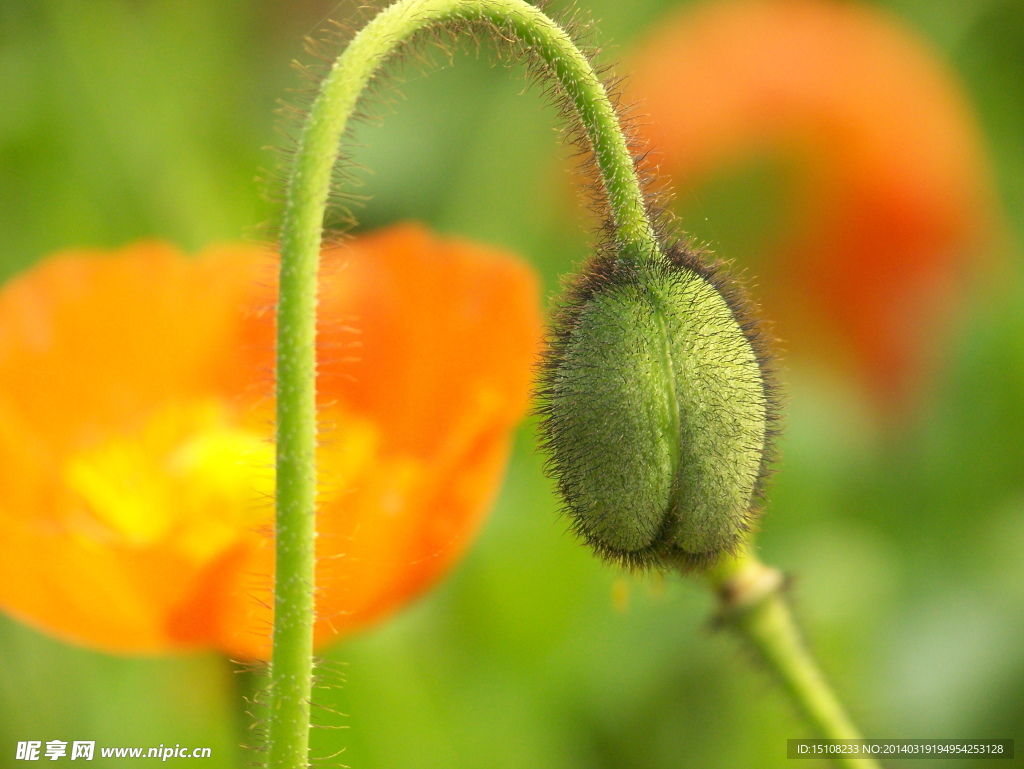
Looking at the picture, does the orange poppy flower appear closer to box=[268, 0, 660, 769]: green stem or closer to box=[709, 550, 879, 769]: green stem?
box=[268, 0, 660, 769]: green stem

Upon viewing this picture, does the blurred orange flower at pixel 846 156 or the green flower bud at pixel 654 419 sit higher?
the blurred orange flower at pixel 846 156

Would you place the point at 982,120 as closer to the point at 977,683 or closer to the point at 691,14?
the point at 691,14

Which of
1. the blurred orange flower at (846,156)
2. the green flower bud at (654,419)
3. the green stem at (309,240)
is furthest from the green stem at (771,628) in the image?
the blurred orange flower at (846,156)

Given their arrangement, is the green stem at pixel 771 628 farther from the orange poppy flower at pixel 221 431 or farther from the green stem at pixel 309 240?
the green stem at pixel 309 240

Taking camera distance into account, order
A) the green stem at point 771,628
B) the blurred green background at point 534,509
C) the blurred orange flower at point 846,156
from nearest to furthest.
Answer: the green stem at point 771,628 < the blurred green background at point 534,509 < the blurred orange flower at point 846,156

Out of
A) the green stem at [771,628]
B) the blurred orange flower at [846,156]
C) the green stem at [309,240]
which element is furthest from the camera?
the blurred orange flower at [846,156]

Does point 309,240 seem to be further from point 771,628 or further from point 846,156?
point 846,156

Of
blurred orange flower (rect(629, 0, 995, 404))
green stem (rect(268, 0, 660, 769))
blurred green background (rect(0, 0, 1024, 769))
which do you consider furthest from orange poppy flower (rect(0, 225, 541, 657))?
blurred orange flower (rect(629, 0, 995, 404))
